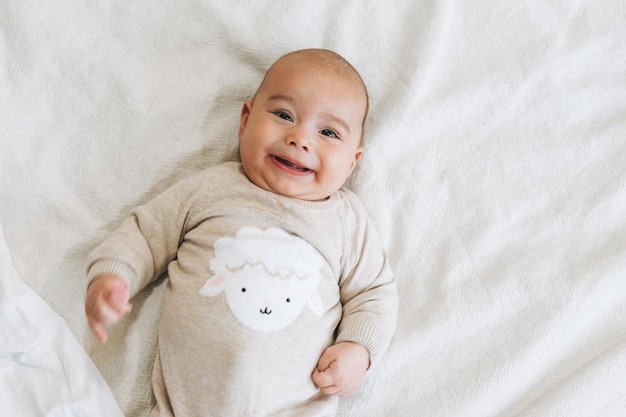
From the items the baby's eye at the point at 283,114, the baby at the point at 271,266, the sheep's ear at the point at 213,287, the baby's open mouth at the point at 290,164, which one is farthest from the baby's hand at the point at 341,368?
the baby's eye at the point at 283,114

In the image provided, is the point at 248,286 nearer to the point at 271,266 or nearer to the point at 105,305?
the point at 271,266

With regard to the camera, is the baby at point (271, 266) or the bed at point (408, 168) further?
the bed at point (408, 168)

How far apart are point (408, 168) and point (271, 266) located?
41cm

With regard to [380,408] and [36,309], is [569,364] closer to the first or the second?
[380,408]

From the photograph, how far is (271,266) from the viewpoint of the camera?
1.28m

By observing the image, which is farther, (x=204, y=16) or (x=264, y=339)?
(x=204, y=16)

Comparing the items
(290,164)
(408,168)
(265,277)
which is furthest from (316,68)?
(265,277)

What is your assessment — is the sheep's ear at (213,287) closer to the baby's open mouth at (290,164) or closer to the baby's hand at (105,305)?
the baby's hand at (105,305)

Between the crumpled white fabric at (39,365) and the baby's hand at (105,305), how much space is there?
14 cm

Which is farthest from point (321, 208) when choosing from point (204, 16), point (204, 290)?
point (204, 16)

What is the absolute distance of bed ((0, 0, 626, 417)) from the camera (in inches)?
52.0

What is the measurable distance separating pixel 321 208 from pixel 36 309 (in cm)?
57

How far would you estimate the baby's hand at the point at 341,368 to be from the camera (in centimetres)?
125

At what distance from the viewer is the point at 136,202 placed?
4.65ft
